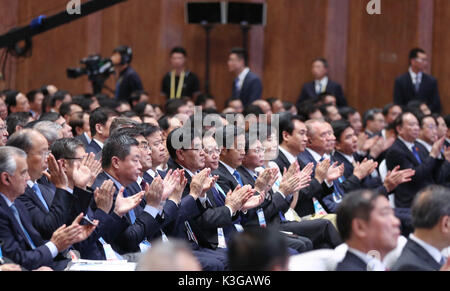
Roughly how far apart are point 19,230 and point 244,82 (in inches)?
237

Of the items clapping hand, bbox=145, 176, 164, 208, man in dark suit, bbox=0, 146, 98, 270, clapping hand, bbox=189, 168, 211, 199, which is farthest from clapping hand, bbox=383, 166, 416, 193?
man in dark suit, bbox=0, 146, 98, 270

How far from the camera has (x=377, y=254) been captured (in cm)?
293

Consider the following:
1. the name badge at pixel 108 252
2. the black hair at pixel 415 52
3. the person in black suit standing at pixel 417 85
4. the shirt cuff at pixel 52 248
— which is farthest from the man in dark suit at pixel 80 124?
the black hair at pixel 415 52

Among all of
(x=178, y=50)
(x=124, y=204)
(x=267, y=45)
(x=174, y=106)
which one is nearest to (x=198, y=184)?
(x=124, y=204)

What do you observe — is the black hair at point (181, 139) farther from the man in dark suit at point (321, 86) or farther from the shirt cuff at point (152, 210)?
the man in dark suit at point (321, 86)

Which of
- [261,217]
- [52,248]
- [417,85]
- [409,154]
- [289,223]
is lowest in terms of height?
[289,223]

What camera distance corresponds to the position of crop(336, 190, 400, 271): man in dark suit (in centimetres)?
281

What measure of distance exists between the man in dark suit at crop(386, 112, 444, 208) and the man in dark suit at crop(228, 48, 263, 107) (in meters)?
2.48

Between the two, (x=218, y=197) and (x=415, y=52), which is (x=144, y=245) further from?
(x=415, y=52)

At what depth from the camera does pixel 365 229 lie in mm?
2816

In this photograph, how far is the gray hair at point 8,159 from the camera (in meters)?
3.27

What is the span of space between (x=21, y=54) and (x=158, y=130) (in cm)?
367
